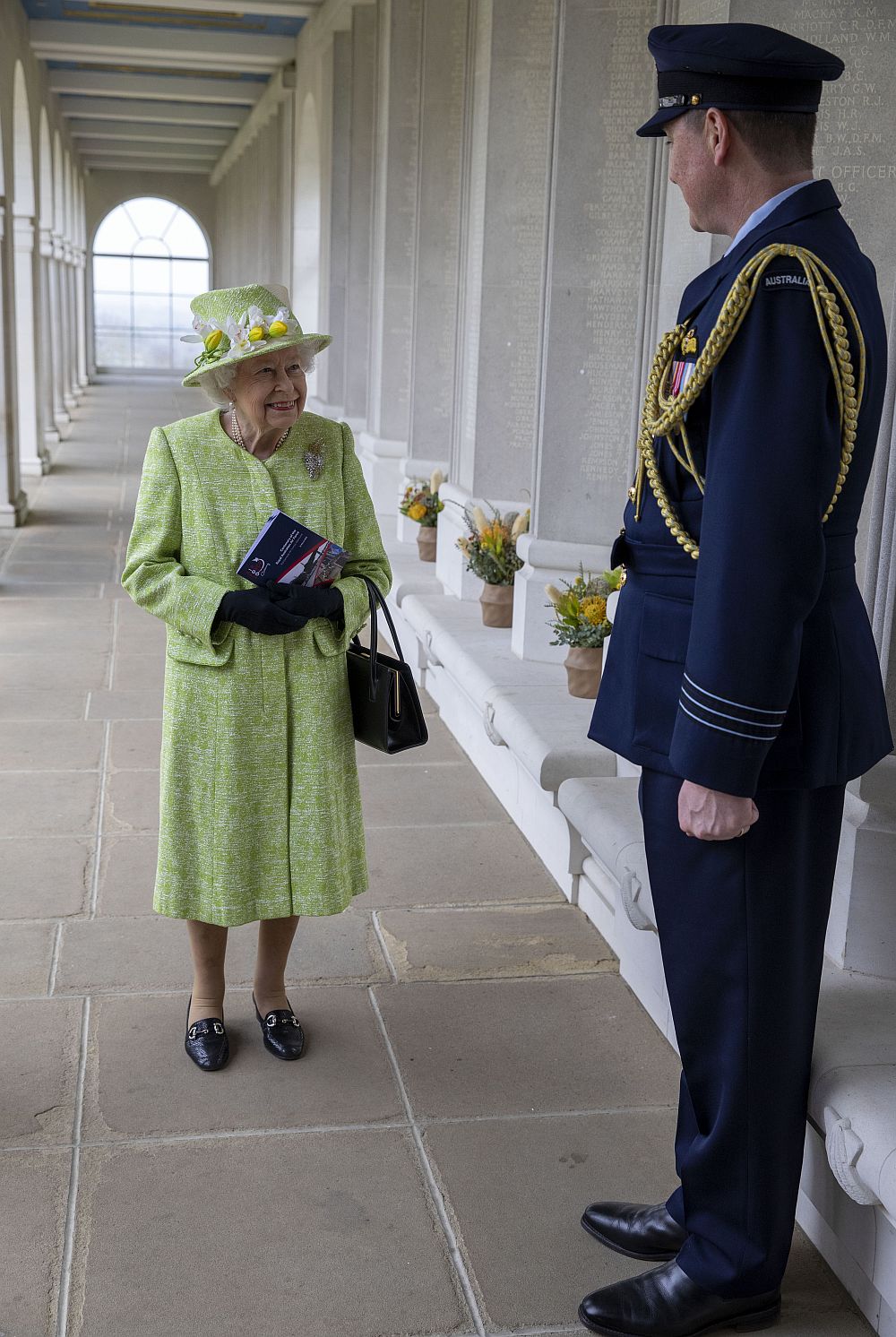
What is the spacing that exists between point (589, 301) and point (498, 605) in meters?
1.30

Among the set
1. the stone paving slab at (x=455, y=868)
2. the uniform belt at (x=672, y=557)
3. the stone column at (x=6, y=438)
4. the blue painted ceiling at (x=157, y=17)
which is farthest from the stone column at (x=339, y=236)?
the uniform belt at (x=672, y=557)

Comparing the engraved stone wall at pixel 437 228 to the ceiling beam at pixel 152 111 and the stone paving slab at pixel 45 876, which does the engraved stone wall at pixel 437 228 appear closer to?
the stone paving slab at pixel 45 876

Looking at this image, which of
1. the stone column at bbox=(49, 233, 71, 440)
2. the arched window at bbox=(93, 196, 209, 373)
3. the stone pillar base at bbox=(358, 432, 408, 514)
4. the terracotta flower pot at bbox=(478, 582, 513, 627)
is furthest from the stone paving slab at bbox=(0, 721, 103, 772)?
the arched window at bbox=(93, 196, 209, 373)

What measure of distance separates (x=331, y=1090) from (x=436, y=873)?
4.52 feet

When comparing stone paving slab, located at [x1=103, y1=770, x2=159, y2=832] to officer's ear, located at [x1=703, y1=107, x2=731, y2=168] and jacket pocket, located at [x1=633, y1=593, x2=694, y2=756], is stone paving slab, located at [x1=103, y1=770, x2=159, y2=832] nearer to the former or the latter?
jacket pocket, located at [x1=633, y1=593, x2=694, y2=756]

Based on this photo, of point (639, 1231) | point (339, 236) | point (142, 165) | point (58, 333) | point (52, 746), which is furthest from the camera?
point (142, 165)

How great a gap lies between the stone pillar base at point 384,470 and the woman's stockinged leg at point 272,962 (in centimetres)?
560

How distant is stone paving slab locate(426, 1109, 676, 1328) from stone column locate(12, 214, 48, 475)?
11078 mm

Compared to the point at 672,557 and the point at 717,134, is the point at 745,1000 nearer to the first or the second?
the point at 672,557

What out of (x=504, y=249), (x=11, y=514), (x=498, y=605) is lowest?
(x=11, y=514)

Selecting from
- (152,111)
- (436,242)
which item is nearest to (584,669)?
(436,242)

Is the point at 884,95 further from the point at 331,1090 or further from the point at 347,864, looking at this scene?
the point at 331,1090

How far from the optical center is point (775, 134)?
209 cm

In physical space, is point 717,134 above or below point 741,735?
above
